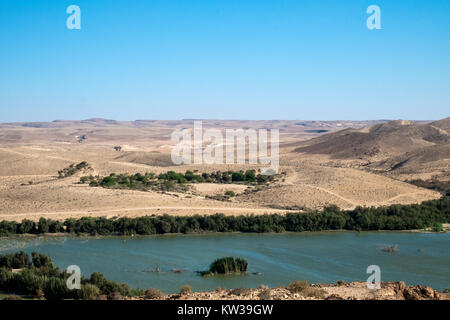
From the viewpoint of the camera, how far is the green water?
1697 centimetres

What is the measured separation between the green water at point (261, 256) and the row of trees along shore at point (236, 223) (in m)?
0.75

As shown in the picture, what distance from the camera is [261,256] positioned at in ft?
66.4

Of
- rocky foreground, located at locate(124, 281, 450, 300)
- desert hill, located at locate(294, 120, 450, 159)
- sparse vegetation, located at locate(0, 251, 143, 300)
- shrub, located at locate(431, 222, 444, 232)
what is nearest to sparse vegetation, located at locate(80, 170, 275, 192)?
shrub, located at locate(431, 222, 444, 232)

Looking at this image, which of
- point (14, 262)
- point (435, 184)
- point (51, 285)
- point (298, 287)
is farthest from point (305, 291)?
point (435, 184)

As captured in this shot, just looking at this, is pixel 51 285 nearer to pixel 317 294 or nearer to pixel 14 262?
pixel 14 262

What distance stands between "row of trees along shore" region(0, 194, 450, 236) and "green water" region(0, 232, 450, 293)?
0.75m

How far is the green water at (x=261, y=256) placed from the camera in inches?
668

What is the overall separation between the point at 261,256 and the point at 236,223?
5.67m

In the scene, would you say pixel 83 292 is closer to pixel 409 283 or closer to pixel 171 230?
pixel 409 283

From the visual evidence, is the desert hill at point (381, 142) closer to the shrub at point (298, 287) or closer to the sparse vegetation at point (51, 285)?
the sparse vegetation at point (51, 285)

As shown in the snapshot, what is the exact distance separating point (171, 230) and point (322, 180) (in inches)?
648

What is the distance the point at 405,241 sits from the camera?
23281 millimetres

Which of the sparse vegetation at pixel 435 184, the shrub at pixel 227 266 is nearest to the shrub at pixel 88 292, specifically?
the shrub at pixel 227 266
